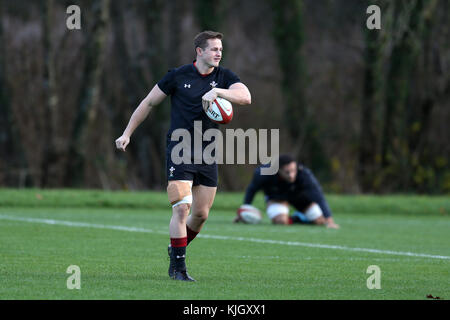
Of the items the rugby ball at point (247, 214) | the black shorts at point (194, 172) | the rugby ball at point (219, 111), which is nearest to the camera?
the rugby ball at point (219, 111)

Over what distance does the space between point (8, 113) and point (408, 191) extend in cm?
1211

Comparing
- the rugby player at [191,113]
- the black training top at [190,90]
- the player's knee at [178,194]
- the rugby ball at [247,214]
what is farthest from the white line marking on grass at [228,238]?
the player's knee at [178,194]

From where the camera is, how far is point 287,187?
51.1 ft

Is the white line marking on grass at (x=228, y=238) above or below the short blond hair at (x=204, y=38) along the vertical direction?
below

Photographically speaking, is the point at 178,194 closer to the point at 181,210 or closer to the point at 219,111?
the point at 181,210

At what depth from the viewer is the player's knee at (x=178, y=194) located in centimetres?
801

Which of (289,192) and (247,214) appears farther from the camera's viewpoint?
(289,192)

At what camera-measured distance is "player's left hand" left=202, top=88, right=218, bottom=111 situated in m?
7.86

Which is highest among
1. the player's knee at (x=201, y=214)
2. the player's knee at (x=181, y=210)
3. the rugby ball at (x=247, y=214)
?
the player's knee at (x=181, y=210)

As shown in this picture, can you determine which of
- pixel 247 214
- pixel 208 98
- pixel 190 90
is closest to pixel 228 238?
pixel 247 214

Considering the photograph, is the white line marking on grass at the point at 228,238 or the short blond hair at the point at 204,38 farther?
the white line marking on grass at the point at 228,238

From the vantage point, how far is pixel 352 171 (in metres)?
28.8

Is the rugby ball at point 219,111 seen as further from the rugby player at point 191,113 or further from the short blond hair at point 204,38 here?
the short blond hair at point 204,38

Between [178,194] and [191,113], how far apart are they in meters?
0.81
